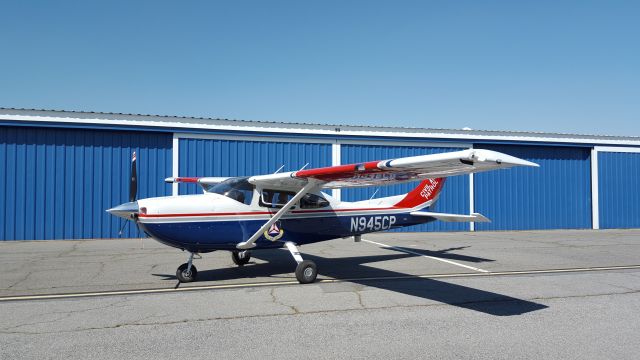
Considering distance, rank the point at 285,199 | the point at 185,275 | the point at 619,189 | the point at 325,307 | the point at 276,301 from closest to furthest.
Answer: the point at 325,307
the point at 276,301
the point at 185,275
the point at 285,199
the point at 619,189

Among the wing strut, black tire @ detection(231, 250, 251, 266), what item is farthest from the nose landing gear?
black tire @ detection(231, 250, 251, 266)

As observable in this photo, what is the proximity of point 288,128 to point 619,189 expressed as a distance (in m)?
17.6

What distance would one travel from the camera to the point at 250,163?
1894 centimetres

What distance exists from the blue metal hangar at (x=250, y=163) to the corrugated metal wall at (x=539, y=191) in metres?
0.05

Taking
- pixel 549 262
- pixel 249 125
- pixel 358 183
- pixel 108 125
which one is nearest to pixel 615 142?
pixel 549 262

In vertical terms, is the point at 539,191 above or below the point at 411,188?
below

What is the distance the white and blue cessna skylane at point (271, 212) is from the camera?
8141mm

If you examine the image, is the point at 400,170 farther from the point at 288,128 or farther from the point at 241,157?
the point at 288,128

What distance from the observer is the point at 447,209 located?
21.2 m

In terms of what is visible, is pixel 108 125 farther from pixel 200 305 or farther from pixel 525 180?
pixel 525 180

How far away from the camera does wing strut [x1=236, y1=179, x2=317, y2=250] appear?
29.8 ft

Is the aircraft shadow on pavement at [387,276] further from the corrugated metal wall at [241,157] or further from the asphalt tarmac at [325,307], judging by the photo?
the corrugated metal wall at [241,157]

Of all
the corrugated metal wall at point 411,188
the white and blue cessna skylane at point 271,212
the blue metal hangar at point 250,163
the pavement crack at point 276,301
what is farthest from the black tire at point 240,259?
the corrugated metal wall at point 411,188

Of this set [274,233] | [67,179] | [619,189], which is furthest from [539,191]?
[67,179]
